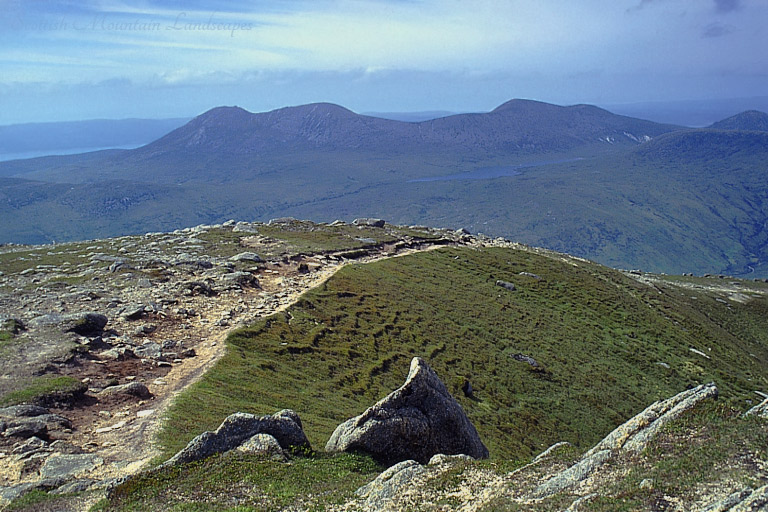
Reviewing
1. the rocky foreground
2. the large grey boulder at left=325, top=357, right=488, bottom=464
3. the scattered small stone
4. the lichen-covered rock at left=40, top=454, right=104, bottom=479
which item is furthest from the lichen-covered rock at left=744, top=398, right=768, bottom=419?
the scattered small stone

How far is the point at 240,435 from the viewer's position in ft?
75.4

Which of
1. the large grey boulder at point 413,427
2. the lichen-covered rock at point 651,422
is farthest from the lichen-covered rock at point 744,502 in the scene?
the large grey boulder at point 413,427

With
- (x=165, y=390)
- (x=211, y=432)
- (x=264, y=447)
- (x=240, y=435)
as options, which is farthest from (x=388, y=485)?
(x=165, y=390)

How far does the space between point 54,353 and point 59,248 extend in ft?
184

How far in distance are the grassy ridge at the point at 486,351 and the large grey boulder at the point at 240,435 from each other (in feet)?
8.45

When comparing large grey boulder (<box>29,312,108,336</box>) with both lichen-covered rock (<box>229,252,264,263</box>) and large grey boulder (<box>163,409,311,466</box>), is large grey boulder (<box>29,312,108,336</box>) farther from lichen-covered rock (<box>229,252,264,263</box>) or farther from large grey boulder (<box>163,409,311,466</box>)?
lichen-covered rock (<box>229,252,264,263</box>)

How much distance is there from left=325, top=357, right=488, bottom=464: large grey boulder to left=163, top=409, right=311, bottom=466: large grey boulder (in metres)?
2.36

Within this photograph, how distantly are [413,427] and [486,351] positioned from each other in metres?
34.2

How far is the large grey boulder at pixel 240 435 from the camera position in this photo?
21.5m

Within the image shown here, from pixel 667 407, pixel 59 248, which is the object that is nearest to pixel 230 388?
pixel 667 407

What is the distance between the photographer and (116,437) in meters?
24.5

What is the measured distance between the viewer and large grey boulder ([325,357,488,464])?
24422 millimetres

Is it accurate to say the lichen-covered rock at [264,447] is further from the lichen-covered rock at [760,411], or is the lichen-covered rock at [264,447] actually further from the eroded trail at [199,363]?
the lichen-covered rock at [760,411]

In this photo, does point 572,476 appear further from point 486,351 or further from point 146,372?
point 486,351
